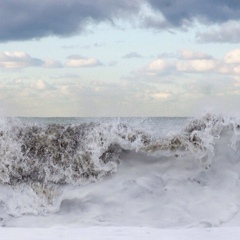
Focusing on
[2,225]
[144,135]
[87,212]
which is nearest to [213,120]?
[144,135]

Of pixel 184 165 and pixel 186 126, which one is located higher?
pixel 186 126

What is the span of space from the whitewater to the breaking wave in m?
0.01

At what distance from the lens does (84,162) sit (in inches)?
281

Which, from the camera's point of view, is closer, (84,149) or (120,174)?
(120,174)

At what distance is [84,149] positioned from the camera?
725cm

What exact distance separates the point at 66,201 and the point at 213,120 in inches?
92.8

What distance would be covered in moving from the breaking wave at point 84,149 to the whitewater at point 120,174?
0.01m

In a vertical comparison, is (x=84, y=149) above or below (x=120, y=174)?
above

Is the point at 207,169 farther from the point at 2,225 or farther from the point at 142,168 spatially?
the point at 2,225

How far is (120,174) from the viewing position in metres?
7.11

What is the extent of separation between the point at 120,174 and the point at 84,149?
1.97 ft

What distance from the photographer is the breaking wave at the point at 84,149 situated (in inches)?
277

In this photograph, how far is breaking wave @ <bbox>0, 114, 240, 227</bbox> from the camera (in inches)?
277

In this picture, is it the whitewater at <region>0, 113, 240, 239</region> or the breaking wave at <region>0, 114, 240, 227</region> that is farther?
the breaking wave at <region>0, 114, 240, 227</region>
